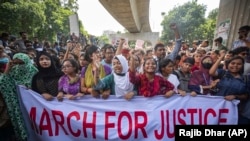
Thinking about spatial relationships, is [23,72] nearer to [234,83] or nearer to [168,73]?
[168,73]

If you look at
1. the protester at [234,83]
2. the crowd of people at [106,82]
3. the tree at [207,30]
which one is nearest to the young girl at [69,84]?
the crowd of people at [106,82]

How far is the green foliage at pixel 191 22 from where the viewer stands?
154 ft

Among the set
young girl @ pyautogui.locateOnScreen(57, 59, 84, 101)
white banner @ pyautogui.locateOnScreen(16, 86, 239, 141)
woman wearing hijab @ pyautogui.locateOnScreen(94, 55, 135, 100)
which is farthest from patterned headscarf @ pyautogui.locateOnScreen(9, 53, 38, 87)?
woman wearing hijab @ pyautogui.locateOnScreen(94, 55, 135, 100)

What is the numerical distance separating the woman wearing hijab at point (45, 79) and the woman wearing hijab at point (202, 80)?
207cm

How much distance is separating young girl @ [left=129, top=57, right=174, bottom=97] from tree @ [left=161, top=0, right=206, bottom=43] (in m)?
47.3

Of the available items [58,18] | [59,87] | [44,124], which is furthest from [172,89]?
[58,18]

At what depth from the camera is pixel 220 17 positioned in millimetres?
11492

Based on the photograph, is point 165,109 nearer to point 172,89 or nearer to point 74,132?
point 172,89

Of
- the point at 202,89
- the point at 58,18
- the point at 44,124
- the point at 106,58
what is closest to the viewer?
the point at 44,124

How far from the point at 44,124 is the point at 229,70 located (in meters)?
2.78

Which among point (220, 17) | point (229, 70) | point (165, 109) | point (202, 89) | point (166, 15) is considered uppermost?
point (166, 15)

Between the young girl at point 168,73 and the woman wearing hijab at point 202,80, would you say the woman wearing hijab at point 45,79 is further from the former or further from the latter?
the woman wearing hijab at point 202,80

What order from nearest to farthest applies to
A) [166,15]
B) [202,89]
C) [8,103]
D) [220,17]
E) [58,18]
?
[8,103]
[202,89]
[220,17]
[58,18]
[166,15]

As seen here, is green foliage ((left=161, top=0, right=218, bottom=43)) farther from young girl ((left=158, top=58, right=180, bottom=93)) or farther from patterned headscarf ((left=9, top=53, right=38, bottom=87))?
patterned headscarf ((left=9, top=53, right=38, bottom=87))
